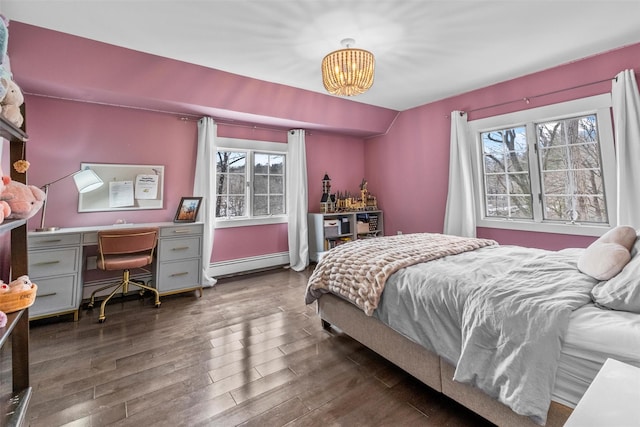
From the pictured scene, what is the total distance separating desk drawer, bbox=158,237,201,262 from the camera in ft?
9.77

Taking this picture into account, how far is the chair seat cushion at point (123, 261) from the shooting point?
102 inches

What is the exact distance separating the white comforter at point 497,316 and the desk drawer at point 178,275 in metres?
2.27

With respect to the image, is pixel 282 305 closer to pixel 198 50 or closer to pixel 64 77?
pixel 198 50

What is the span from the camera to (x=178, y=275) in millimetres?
3057

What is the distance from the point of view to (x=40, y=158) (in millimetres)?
2787

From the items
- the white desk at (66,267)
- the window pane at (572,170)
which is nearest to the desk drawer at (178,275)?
the white desk at (66,267)

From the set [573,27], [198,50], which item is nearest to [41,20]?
[198,50]

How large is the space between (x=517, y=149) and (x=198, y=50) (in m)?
3.69

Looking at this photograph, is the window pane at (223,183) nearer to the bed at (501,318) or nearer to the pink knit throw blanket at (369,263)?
the pink knit throw blanket at (369,263)

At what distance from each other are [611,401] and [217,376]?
1842 mm

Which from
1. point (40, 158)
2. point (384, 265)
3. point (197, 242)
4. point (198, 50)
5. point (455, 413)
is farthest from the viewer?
point (197, 242)

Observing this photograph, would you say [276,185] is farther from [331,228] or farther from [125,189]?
[125,189]

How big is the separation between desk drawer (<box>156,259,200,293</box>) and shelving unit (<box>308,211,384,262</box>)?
172 cm

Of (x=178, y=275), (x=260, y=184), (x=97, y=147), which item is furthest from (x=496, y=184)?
(x=97, y=147)
